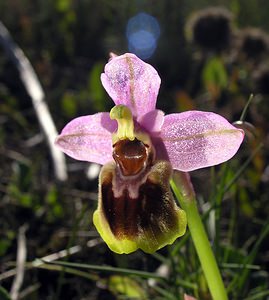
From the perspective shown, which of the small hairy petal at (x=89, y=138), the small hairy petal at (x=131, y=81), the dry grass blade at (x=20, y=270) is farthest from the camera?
the dry grass blade at (x=20, y=270)

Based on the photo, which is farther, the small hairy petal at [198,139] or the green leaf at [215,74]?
the green leaf at [215,74]

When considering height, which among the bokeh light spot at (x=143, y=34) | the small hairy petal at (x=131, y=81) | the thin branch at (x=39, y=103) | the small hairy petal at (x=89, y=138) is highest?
the small hairy petal at (x=131, y=81)

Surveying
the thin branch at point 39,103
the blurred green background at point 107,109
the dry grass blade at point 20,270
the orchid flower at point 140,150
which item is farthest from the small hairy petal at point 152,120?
the thin branch at point 39,103

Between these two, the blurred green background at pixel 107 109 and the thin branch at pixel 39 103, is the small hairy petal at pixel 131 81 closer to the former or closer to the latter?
the blurred green background at pixel 107 109

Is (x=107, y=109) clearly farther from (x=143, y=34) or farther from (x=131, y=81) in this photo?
(x=131, y=81)

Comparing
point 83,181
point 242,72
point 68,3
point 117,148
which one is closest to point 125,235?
point 117,148

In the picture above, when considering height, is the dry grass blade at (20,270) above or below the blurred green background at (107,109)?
above

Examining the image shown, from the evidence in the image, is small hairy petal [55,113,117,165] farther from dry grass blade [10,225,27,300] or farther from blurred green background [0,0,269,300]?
dry grass blade [10,225,27,300]

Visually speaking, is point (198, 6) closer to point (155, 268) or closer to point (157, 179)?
point (155, 268)

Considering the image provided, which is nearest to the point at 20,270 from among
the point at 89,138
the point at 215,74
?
the point at 89,138
